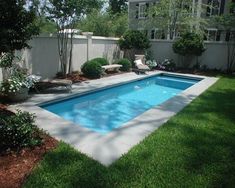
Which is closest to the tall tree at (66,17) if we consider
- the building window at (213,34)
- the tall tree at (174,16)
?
the tall tree at (174,16)

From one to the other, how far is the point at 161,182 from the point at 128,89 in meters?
8.57

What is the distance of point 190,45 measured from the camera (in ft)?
49.7

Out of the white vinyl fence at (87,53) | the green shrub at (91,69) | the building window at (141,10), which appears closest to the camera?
the white vinyl fence at (87,53)

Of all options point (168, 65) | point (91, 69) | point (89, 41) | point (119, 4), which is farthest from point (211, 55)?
point (119, 4)

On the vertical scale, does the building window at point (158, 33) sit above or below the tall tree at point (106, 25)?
below

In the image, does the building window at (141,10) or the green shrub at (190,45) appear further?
the building window at (141,10)

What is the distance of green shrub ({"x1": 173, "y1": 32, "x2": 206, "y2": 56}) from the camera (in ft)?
49.7

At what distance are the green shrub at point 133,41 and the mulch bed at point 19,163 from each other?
1217cm

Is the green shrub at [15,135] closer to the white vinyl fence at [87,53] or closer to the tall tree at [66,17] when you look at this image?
the white vinyl fence at [87,53]

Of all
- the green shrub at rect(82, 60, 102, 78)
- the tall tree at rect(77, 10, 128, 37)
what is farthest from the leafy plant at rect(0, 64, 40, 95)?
the tall tree at rect(77, 10, 128, 37)

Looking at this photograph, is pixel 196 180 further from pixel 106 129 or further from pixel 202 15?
pixel 202 15

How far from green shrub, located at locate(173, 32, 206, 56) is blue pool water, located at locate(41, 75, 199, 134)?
267 centimetres

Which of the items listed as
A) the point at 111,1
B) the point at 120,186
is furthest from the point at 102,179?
the point at 111,1

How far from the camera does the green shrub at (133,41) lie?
16.1 meters
